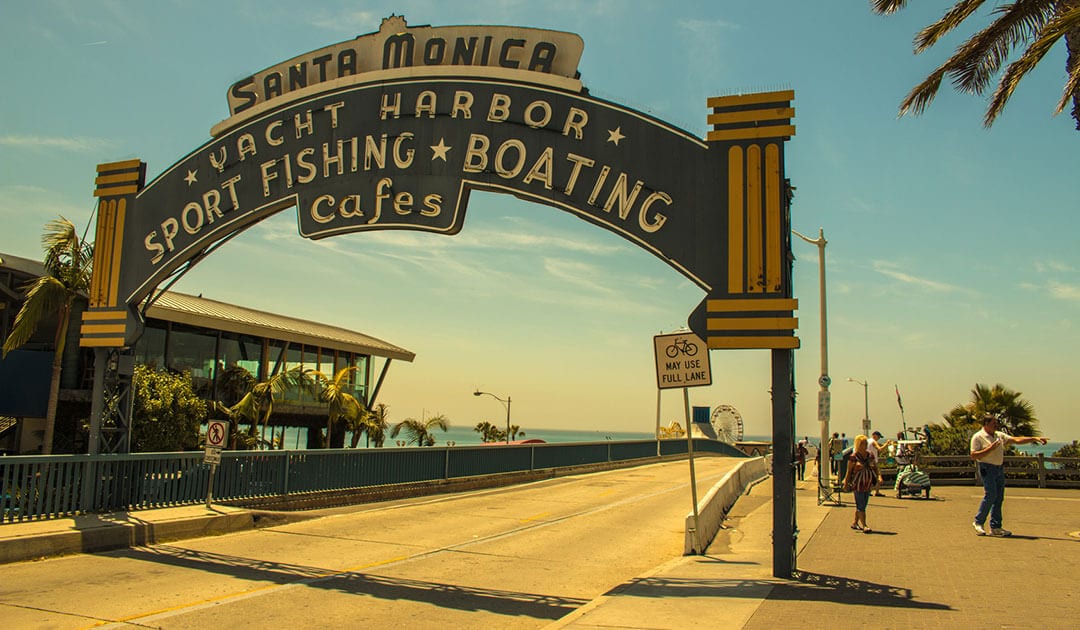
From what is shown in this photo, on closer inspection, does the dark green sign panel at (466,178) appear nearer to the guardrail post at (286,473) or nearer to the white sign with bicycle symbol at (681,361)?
the white sign with bicycle symbol at (681,361)

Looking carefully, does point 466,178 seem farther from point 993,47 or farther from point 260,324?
point 260,324

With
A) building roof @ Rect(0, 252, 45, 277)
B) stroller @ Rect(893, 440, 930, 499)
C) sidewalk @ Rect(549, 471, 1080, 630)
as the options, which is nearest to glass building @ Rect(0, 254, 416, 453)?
building roof @ Rect(0, 252, 45, 277)

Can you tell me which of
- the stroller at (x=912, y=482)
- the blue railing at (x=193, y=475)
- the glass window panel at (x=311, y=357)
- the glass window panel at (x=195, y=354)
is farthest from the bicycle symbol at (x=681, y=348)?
the glass window panel at (x=311, y=357)

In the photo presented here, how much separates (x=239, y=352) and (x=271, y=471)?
56.6ft

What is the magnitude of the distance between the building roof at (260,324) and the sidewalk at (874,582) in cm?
2042

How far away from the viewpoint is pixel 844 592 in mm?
9062

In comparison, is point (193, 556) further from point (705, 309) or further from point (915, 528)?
point (915, 528)

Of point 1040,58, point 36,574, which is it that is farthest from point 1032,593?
point 36,574

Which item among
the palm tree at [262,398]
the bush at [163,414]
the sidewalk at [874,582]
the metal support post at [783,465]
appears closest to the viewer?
the sidewalk at [874,582]

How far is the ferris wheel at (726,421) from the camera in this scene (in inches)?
3147

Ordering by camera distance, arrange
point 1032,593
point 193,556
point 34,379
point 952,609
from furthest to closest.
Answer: point 34,379
point 193,556
point 1032,593
point 952,609

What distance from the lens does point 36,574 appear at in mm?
10336

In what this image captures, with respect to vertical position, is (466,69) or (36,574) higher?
(466,69)

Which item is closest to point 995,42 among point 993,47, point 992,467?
point 993,47
